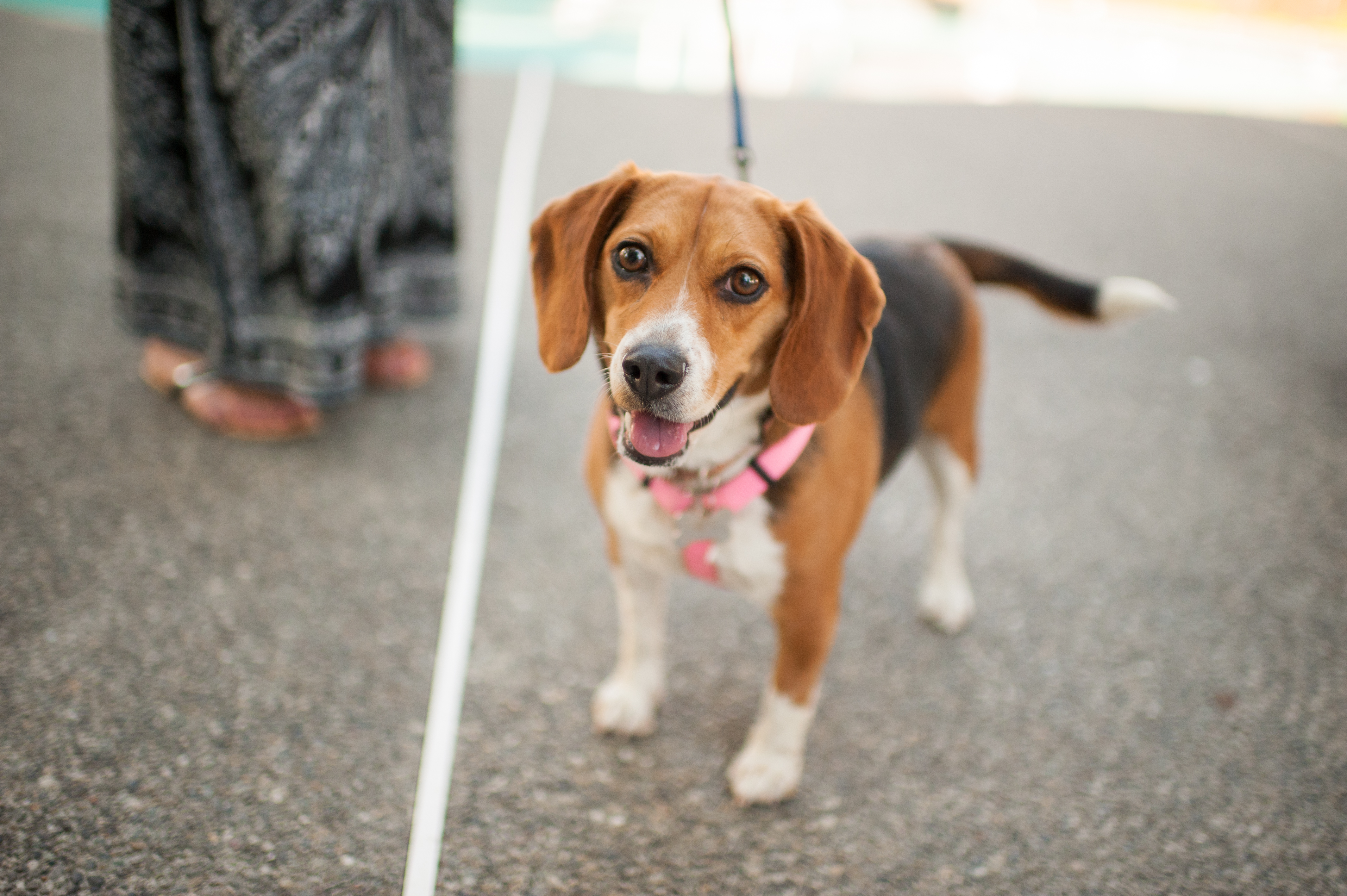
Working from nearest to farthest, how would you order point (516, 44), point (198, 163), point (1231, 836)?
point (1231, 836) → point (198, 163) → point (516, 44)

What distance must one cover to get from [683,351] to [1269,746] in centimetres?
183

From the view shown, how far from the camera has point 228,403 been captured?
9.19 ft

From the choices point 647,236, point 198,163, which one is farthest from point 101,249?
point 647,236

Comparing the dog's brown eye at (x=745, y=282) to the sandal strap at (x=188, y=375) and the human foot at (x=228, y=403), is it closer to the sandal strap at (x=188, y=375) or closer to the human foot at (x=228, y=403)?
the human foot at (x=228, y=403)

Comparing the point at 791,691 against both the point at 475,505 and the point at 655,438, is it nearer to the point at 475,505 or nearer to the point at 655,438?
the point at 655,438

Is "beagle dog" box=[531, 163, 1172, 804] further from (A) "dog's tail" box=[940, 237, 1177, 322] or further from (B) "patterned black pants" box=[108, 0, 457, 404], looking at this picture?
(B) "patterned black pants" box=[108, 0, 457, 404]

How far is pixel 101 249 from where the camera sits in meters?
3.67

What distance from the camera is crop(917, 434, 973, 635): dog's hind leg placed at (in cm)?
237

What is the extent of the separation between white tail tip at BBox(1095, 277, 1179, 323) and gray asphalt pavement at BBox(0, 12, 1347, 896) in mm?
788

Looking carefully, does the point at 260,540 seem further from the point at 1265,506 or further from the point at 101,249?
the point at 1265,506

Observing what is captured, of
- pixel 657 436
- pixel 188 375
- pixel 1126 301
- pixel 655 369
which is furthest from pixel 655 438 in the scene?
pixel 188 375

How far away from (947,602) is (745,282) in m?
1.30

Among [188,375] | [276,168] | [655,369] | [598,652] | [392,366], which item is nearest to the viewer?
[655,369]

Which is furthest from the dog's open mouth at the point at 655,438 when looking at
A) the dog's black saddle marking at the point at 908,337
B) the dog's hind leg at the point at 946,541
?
the dog's hind leg at the point at 946,541
